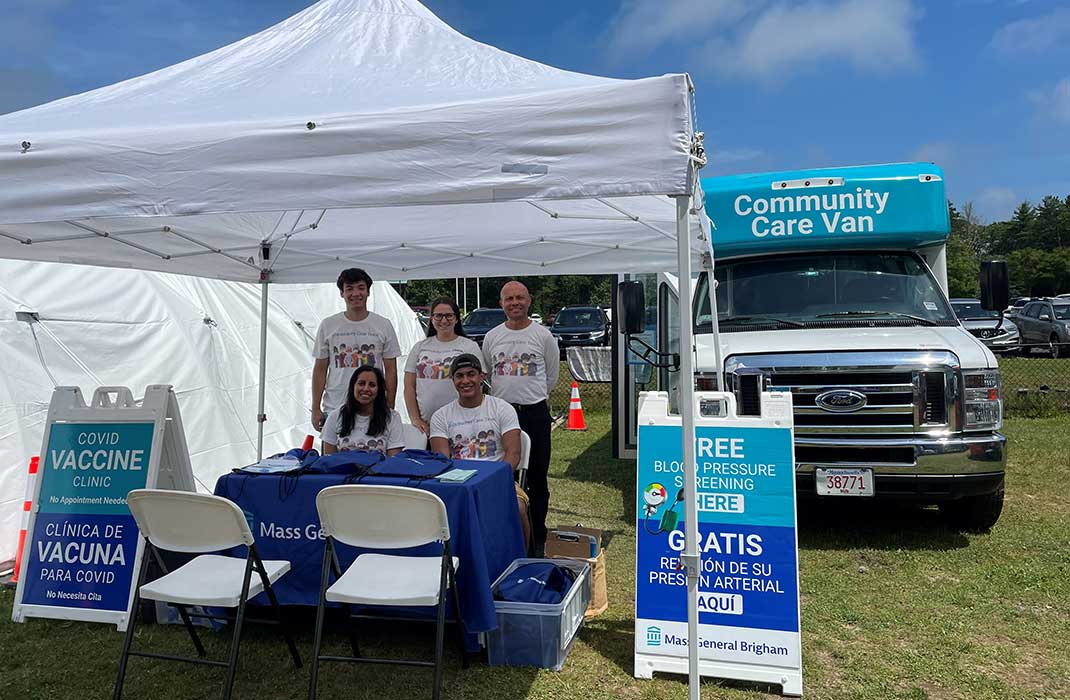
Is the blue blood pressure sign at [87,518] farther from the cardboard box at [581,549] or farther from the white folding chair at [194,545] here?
the cardboard box at [581,549]

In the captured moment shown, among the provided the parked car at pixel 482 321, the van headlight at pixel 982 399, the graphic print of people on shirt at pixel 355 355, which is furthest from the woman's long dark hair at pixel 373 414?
the parked car at pixel 482 321

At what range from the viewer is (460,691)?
10.7 feet

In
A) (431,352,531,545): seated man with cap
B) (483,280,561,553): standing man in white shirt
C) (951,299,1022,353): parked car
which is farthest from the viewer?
(951,299,1022,353): parked car

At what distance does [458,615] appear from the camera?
10.8 ft

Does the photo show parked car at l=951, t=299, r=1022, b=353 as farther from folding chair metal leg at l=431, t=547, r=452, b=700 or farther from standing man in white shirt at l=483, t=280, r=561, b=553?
folding chair metal leg at l=431, t=547, r=452, b=700

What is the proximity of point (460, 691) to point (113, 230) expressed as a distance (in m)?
3.30

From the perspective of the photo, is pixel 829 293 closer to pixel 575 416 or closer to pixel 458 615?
pixel 458 615

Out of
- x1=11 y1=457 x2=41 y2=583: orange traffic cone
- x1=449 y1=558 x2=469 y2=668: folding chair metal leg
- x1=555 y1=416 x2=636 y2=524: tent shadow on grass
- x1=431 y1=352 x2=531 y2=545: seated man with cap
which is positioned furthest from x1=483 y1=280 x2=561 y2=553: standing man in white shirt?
x1=11 y1=457 x2=41 y2=583: orange traffic cone

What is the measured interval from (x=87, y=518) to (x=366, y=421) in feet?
5.15

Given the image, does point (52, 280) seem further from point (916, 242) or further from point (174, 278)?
point (916, 242)

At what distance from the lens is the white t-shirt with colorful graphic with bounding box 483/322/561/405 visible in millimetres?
5023

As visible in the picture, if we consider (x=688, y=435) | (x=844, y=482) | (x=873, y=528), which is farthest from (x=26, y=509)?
(x=873, y=528)

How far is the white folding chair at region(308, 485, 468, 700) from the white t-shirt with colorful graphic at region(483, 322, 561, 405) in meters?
1.95

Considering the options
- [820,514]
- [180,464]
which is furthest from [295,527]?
[820,514]
